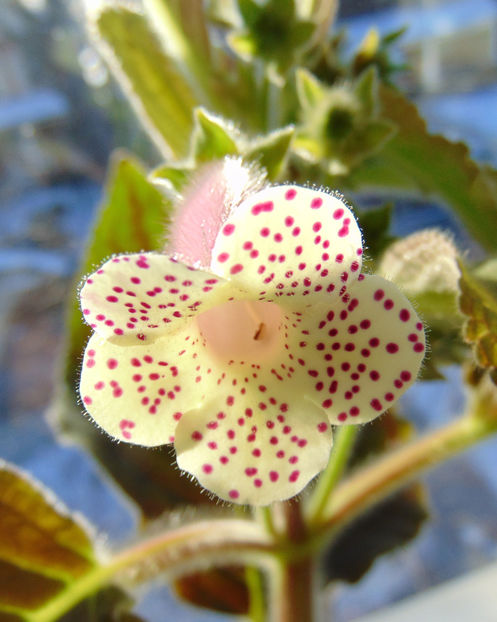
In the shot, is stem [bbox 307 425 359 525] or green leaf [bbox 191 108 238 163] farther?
stem [bbox 307 425 359 525]

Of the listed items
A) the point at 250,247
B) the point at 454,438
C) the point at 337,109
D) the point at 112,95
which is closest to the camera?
the point at 250,247

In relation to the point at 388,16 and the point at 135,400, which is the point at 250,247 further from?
the point at 388,16

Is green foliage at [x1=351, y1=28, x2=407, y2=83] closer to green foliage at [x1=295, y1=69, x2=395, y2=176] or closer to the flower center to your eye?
green foliage at [x1=295, y1=69, x2=395, y2=176]

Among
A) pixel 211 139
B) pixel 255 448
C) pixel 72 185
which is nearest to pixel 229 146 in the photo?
pixel 211 139

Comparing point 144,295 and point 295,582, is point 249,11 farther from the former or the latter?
point 295,582

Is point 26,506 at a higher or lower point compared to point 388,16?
lower

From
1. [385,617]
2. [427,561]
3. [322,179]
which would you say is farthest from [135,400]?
[427,561]

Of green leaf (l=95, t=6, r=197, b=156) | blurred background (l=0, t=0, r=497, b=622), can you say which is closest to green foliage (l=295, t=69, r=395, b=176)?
green leaf (l=95, t=6, r=197, b=156)
